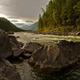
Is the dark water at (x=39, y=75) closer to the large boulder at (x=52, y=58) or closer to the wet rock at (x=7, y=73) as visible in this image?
the large boulder at (x=52, y=58)

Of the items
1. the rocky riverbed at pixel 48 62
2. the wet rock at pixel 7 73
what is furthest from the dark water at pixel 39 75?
the wet rock at pixel 7 73

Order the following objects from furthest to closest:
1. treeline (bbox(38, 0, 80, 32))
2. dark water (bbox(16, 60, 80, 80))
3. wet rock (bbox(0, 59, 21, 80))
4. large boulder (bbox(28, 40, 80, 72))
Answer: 1. treeline (bbox(38, 0, 80, 32))
2. large boulder (bbox(28, 40, 80, 72))
3. dark water (bbox(16, 60, 80, 80))
4. wet rock (bbox(0, 59, 21, 80))

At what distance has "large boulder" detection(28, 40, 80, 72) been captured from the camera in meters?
33.3

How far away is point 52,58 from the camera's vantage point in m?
33.9

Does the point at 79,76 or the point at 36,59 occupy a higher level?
the point at 36,59

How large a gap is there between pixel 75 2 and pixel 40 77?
84531 mm

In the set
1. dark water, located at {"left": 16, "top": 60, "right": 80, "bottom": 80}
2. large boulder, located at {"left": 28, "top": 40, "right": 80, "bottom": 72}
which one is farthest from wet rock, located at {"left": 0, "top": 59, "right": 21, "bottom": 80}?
large boulder, located at {"left": 28, "top": 40, "right": 80, "bottom": 72}

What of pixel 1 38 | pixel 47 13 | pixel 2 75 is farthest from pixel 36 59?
pixel 47 13

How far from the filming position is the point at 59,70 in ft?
112

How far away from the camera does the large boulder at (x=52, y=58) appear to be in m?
33.3

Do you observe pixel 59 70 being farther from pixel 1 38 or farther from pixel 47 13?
pixel 47 13

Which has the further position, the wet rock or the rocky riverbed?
the rocky riverbed

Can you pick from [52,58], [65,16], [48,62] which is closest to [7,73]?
[48,62]

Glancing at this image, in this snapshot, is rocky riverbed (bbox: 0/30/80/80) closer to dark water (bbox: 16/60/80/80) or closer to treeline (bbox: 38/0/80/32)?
dark water (bbox: 16/60/80/80)
